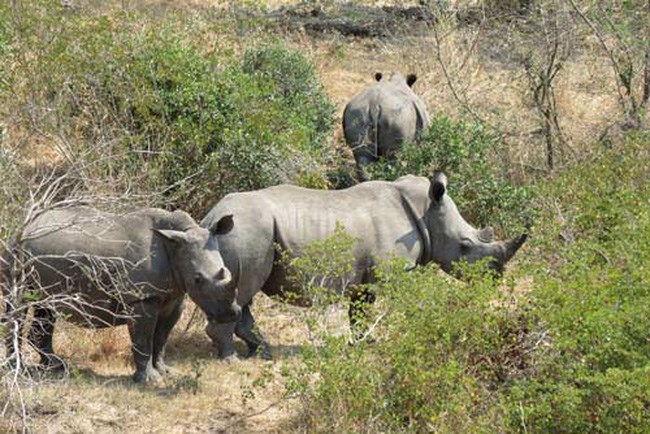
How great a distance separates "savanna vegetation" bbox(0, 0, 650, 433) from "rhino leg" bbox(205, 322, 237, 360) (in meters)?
0.13

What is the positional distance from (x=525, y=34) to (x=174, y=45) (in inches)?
247

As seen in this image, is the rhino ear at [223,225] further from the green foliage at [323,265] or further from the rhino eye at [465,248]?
the rhino eye at [465,248]

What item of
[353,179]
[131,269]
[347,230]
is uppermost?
[131,269]

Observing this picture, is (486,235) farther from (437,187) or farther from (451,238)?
(437,187)

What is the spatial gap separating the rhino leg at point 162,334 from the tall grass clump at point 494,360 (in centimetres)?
150

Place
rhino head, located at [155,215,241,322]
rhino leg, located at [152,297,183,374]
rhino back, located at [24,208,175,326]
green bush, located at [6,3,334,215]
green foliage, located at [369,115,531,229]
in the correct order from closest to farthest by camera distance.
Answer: rhino back, located at [24,208,175,326]
rhino head, located at [155,215,241,322]
rhino leg, located at [152,297,183,374]
green bush, located at [6,3,334,215]
green foliage, located at [369,115,531,229]

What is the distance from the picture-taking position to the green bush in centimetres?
1419

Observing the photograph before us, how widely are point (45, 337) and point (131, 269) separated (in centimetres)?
102

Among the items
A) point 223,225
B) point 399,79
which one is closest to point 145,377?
point 223,225

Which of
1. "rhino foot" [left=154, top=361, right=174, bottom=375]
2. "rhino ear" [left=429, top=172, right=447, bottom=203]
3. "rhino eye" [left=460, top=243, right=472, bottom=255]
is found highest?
"rhino ear" [left=429, top=172, right=447, bottom=203]

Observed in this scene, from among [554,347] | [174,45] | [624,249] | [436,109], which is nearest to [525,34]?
[436,109]

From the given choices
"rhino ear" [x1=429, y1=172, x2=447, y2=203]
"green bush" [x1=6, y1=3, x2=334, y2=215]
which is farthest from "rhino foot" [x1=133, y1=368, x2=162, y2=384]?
"rhino ear" [x1=429, y1=172, x2=447, y2=203]

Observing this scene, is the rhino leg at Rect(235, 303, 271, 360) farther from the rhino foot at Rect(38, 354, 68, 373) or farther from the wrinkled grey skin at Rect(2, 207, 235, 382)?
the rhino foot at Rect(38, 354, 68, 373)

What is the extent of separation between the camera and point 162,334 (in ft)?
37.1
